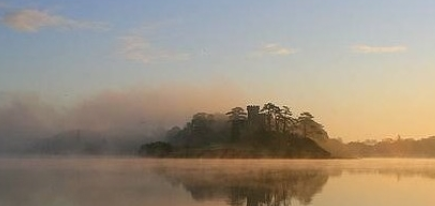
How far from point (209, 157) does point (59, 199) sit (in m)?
108

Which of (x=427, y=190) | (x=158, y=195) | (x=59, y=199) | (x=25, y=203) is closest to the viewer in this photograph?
(x=25, y=203)

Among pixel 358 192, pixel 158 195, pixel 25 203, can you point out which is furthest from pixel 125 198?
pixel 358 192

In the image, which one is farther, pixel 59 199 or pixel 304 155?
pixel 304 155

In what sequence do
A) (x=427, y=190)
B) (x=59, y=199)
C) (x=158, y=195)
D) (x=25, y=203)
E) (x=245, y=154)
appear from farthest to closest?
(x=245, y=154), (x=427, y=190), (x=158, y=195), (x=59, y=199), (x=25, y=203)

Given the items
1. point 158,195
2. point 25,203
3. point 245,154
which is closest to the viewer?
point 25,203

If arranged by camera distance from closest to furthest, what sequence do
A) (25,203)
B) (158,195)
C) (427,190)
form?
1. (25,203)
2. (158,195)
3. (427,190)

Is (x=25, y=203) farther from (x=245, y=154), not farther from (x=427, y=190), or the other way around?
(x=245, y=154)

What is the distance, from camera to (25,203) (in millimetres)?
24875

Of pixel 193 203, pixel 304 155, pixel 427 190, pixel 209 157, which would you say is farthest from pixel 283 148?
pixel 193 203

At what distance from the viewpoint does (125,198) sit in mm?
27125

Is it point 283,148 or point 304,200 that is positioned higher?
point 283,148

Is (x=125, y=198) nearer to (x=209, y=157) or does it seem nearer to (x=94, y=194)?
(x=94, y=194)

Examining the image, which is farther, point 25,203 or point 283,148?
point 283,148

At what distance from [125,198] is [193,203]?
3.30 m
